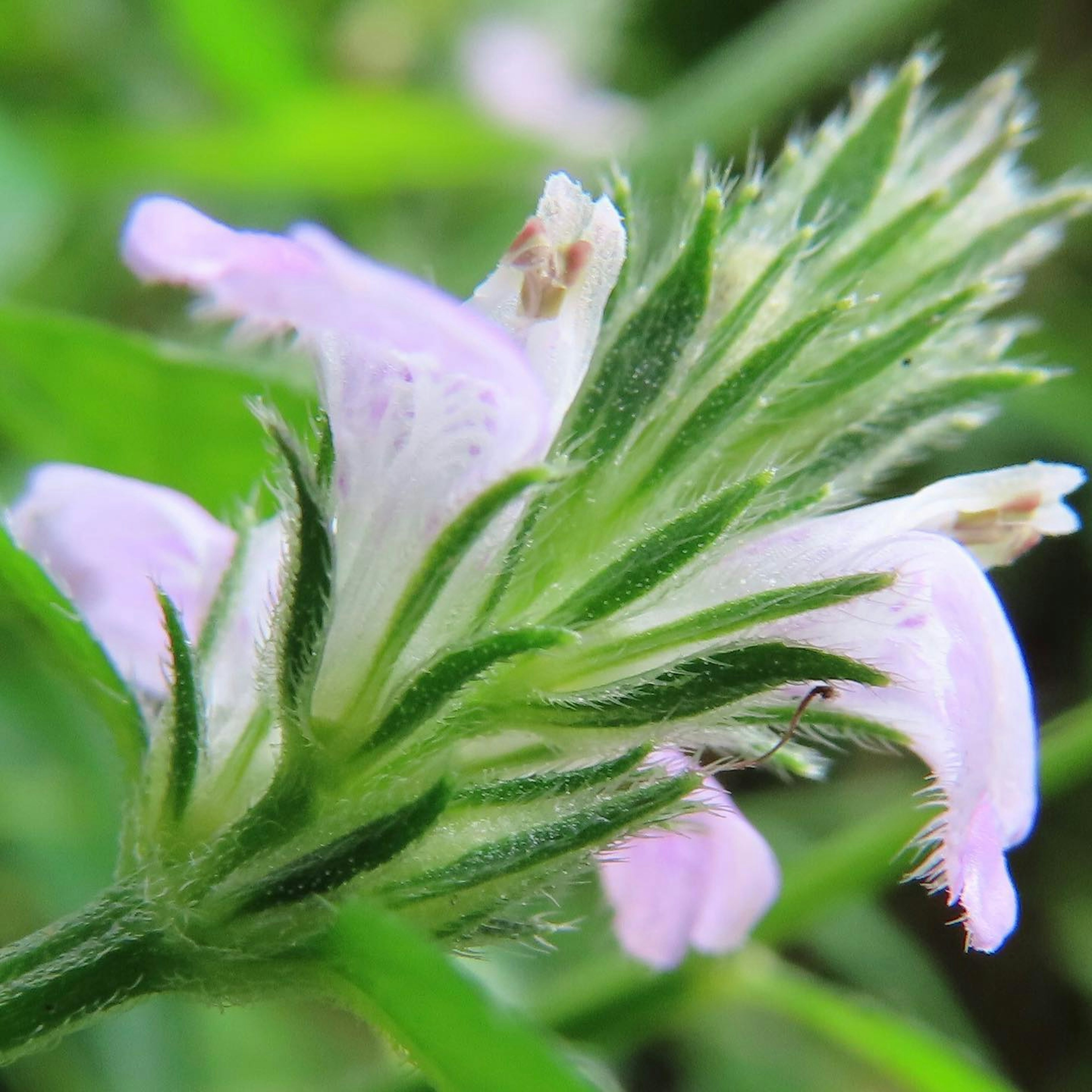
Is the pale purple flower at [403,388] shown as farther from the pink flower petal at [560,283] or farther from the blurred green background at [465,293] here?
the blurred green background at [465,293]

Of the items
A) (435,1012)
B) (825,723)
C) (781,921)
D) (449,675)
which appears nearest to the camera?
(435,1012)

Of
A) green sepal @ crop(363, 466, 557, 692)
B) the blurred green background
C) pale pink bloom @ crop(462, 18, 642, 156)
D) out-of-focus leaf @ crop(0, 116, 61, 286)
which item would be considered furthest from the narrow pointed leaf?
pale pink bloom @ crop(462, 18, 642, 156)

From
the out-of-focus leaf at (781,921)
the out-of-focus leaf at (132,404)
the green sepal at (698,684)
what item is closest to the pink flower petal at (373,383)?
the green sepal at (698,684)

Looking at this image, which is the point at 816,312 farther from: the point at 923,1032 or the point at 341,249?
the point at 923,1032

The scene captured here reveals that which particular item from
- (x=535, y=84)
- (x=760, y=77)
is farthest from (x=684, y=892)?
(x=535, y=84)

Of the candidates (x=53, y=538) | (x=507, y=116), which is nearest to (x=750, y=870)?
(x=53, y=538)

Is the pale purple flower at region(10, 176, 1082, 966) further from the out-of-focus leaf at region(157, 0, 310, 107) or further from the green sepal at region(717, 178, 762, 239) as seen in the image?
the out-of-focus leaf at region(157, 0, 310, 107)

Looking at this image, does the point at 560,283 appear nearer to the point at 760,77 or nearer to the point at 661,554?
the point at 661,554
